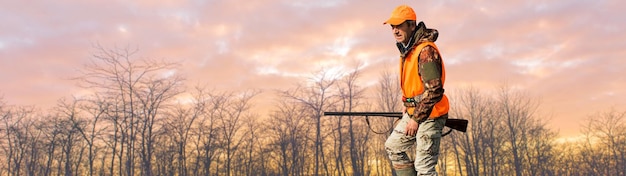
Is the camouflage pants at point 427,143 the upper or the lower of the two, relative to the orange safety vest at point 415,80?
lower

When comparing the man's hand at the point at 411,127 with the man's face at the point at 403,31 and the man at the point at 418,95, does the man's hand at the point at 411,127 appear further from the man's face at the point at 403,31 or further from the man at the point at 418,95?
the man's face at the point at 403,31

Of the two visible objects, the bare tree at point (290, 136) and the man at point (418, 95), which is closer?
the man at point (418, 95)

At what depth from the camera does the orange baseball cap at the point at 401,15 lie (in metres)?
4.78

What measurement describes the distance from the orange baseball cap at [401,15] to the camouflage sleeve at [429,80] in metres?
0.38

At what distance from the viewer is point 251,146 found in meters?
41.9

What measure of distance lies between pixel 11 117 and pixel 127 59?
Answer: 20.3 meters

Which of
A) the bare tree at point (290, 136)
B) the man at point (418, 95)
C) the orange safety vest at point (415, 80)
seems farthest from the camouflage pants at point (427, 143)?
the bare tree at point (290, 136)

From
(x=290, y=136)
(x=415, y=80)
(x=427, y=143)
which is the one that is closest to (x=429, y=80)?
(x=415, y=80)

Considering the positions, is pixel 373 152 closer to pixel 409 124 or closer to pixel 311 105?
pixel 311 105

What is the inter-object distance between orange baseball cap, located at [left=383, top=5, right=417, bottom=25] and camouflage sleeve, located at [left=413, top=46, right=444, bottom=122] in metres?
0.38

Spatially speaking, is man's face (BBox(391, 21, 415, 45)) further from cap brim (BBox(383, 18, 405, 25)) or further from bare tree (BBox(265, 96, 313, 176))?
bare tree (BBox(265, 96, 313, 176))

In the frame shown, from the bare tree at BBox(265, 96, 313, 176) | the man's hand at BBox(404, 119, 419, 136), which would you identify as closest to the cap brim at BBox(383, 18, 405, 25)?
the man's hand at BBox(404, 119, 419, 136)

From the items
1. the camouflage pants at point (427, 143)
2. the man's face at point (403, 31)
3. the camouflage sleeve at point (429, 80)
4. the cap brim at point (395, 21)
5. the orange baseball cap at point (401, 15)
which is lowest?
the camouflage pants at point (427, 143)

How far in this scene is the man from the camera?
4547mm
